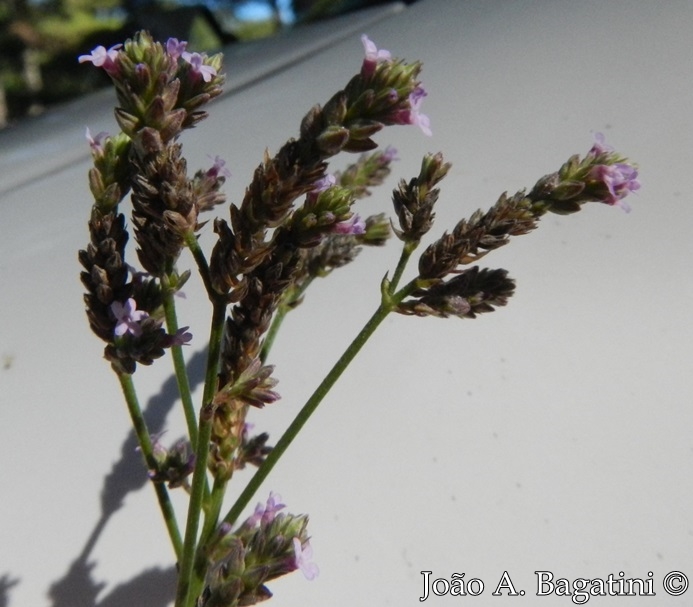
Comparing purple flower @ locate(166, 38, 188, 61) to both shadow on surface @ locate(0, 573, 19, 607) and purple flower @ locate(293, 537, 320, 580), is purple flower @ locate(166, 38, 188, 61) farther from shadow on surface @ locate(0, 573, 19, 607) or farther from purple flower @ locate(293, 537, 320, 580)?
shadow on surface @ locate(0, 573, 19, 607)

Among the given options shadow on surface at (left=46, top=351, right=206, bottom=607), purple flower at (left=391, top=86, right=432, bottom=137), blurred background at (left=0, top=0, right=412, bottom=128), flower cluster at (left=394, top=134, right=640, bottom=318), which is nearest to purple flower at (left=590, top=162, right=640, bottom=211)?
flower cluster at (left=394, top=134, right=640, bottom=318)

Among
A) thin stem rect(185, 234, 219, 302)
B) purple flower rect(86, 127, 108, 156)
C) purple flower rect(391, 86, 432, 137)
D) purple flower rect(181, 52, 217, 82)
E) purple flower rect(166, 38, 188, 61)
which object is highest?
purple flower rect(166, 38, 188, 61)

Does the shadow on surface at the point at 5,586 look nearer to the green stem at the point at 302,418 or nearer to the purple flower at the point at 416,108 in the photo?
the green stem at the point at 302,418

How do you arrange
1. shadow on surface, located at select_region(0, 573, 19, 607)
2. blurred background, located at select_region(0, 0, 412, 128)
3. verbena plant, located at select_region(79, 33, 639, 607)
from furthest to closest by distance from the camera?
1. blurred background, located at select_region(0, 0, 412, 128)
2. shadow on surface, located at select_region(0, 573, 19, 607)
3. verbena plant, located at select_region(79, 33, 639, 607)

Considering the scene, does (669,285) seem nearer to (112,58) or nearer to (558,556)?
(558,556)

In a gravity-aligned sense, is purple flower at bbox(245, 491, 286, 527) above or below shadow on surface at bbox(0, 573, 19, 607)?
above

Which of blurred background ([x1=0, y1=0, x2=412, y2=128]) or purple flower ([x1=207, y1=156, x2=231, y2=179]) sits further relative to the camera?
blurred background ([x1=0, y1=0, x2=412, y2=128])

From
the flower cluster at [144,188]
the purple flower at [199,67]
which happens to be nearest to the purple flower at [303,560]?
the flower cluster at [144,188]

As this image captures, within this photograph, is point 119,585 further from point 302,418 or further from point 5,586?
point 302,418
